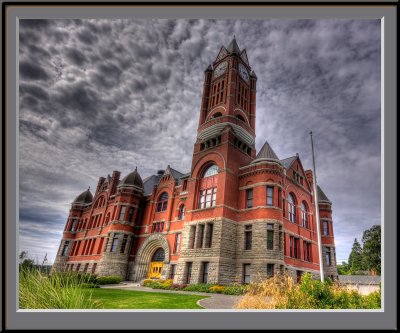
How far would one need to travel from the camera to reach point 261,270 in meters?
21.7

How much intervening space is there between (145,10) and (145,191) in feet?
120

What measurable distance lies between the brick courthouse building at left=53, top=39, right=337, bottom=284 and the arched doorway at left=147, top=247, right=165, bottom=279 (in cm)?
14

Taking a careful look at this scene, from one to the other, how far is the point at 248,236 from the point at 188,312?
66.4 feet

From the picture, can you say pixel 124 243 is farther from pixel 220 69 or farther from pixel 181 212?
pixel 220 69

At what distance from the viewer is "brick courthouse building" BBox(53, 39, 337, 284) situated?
23.4 metres

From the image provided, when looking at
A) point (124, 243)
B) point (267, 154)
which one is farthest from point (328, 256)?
point (124, 243)

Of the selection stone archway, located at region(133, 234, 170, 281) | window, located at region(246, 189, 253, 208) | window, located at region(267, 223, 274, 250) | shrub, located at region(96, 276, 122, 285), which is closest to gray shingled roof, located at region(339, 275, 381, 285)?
window, located at region(267, 223, 274, 250)

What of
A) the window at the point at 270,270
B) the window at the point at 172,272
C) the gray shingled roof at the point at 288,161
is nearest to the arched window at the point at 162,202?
the window at the point at 172,272

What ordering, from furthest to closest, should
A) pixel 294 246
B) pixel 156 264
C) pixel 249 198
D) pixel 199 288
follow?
pixel 156 264, pixel 294 246, pixel 249 198, pixel 199 288

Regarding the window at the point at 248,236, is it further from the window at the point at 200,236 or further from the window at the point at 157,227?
the window at the point at 157,227

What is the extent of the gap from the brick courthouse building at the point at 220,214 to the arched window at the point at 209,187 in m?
0.11

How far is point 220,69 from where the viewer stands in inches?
1353

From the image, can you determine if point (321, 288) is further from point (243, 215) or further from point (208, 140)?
point (208, 140)

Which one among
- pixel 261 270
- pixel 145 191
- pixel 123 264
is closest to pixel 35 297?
pixel 261 270
